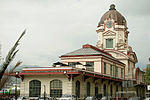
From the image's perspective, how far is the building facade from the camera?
134 ft

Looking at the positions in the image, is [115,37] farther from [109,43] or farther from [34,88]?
[34,88]

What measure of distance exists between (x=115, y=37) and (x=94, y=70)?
2506cm

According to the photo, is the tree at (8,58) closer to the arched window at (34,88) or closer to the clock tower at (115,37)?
the arched window at (34,88)

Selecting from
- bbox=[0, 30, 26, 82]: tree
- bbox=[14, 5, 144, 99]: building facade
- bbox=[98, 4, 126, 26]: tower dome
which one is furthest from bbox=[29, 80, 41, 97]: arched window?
bbox=[98, 4, 126, 26]: tower dome

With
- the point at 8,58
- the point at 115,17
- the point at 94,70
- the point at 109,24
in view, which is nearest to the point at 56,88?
the point at 94,70

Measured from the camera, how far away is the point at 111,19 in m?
76.2

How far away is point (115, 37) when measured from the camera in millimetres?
75062

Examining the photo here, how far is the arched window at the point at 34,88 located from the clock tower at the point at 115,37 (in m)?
33.5

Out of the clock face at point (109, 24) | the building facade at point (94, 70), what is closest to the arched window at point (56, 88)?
the building facade at point (94, 70)

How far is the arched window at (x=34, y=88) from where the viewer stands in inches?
1658

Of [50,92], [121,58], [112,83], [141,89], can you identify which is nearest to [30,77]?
[50,92]

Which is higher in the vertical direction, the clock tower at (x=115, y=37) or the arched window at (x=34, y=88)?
the clock tower at (x=115, y=37)

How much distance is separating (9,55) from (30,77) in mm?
38628

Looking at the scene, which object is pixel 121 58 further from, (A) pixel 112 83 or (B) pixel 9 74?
(B) pixel 9 74
